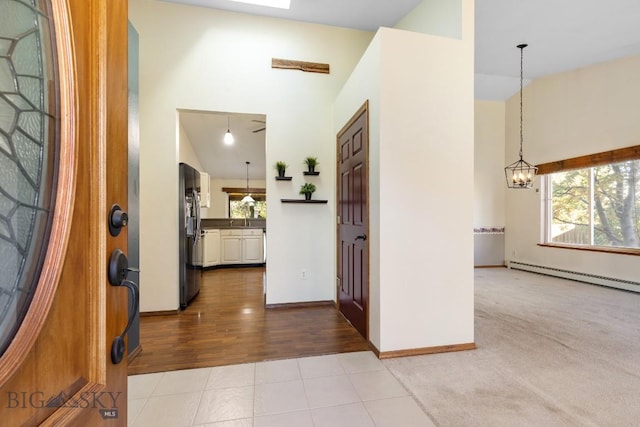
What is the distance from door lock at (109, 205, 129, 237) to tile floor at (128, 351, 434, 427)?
1.53 meters

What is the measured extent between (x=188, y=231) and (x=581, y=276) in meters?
6.63

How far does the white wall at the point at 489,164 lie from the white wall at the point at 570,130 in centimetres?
16

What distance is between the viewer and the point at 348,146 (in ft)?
10.6

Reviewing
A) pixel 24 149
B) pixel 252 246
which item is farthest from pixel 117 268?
pixel 252 246

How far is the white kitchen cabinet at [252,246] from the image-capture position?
639 centimetres

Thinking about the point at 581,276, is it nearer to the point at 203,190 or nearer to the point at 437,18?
the point at 437,18

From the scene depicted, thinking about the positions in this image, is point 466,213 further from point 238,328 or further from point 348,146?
point 238,328

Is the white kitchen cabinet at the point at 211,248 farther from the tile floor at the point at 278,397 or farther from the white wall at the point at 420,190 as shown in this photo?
the white wall at the point at 420,190

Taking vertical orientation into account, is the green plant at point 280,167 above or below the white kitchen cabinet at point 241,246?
above

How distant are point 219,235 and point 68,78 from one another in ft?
19.9

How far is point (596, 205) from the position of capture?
5.07 m

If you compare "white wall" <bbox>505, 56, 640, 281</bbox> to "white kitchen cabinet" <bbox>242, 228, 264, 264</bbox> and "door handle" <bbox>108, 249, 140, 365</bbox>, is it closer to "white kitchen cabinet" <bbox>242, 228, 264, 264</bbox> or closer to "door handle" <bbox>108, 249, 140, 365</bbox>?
"white kitchen cabinet" <bbox>242, 228, 264, 264</bbox>

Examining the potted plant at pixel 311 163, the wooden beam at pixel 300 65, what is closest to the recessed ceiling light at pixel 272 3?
the wooden beam at pixel 300 65

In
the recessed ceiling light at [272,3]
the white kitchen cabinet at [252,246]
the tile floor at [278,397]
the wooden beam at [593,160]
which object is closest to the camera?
the tile floor at [278,397]
